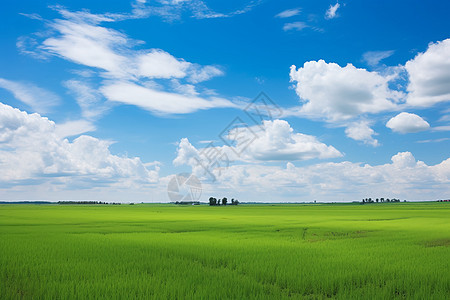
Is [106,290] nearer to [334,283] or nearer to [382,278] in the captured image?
[334,283]

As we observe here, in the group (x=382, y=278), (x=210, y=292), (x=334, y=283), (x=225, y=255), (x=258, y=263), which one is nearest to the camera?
(x=210, y=292)

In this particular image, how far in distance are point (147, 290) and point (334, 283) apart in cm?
480

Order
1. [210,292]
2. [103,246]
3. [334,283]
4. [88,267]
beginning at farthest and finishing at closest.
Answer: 1. [103,246]
2. [88,267]
3. [334,283]
4. [210,292]

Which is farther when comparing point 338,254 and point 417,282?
point 338,254

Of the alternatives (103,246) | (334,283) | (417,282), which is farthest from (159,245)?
(417,282)

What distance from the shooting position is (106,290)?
26.2 ft

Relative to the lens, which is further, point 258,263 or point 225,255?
point 225,255

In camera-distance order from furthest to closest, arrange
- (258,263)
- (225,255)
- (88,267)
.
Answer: (225,255)
(258,263)
(88,267)

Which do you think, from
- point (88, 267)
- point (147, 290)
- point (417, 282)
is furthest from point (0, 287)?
point (417, 282)

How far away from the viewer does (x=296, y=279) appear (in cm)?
933

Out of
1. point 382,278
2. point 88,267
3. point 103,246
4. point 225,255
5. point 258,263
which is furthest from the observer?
point 103,246

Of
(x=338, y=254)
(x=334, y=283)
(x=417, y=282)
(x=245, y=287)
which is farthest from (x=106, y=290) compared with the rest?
(x=338, y=254)

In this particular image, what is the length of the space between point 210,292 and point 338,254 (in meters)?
7.73

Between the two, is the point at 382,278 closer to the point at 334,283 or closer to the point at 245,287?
the point at 334,283
